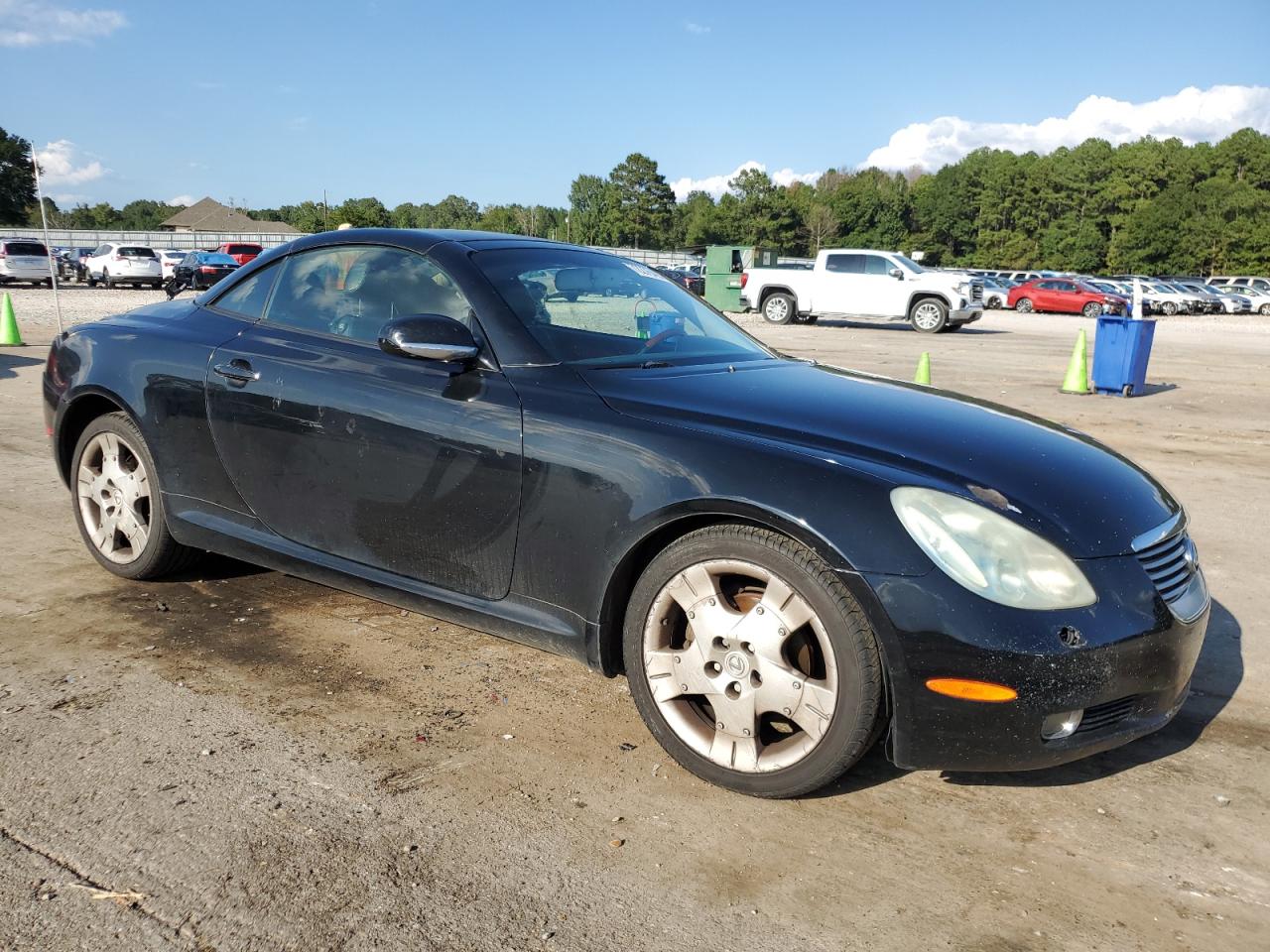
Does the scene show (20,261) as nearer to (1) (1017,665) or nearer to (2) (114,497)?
(2) (114,497)

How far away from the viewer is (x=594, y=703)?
3557 mm

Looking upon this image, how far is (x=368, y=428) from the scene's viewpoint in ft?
11.7

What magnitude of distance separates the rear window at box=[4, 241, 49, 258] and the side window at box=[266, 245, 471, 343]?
37.7 metres

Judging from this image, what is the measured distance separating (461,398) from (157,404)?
5.25 ft

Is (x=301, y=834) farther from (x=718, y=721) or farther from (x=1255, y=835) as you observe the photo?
(x=1255, y=835)

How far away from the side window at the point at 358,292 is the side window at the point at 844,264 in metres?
23.8

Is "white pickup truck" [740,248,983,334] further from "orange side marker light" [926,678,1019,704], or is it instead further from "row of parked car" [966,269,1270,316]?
"orange side marker light" [926,678,1019,704]

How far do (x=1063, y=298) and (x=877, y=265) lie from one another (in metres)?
17.9

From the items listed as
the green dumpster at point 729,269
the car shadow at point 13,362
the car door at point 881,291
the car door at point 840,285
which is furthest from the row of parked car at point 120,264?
the car shadow at point 13,362

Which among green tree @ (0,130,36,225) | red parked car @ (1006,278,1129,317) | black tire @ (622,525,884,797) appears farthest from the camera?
green tree @ (0,130,36,225)

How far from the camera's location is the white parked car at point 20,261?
35.6m

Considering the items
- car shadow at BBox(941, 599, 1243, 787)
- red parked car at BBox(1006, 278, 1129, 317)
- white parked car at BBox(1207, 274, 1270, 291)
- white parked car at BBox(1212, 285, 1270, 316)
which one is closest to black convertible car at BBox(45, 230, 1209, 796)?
car shadow at BBox(941, 599, 1243, 787)

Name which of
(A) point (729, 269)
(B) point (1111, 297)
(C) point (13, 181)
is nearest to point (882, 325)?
(A) point (729, 269)

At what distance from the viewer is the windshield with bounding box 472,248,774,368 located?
3543 mm
